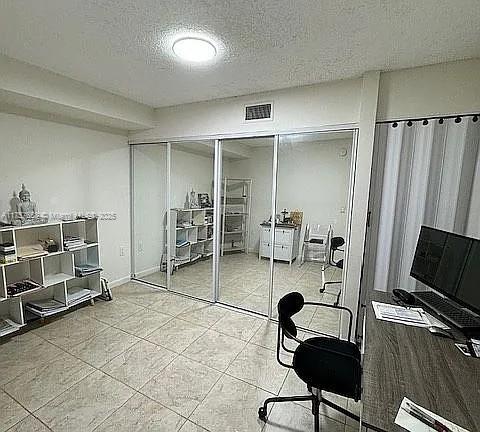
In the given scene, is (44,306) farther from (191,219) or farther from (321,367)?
(321,367)

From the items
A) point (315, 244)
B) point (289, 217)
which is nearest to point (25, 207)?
point (289, 217)

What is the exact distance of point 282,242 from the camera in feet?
11.2

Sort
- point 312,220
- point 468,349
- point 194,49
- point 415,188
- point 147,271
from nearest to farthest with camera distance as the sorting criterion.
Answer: point 468,349
point 194,49
point 415,188
point 312,220
point 147,271

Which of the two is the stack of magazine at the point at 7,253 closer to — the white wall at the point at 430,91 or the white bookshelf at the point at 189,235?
the white bookshelf at the point at 189,235

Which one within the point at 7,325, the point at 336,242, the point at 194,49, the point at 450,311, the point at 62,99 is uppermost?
the point at 194,49

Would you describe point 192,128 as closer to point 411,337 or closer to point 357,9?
point 357,9

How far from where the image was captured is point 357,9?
1551 millimetres

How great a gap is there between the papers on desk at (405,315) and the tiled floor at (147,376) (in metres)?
0.78

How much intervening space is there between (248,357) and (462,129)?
2.62 m

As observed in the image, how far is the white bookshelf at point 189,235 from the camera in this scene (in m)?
3.99

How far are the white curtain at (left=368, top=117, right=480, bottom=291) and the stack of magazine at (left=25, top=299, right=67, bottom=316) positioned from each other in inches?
130

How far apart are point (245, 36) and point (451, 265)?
80.2 inches

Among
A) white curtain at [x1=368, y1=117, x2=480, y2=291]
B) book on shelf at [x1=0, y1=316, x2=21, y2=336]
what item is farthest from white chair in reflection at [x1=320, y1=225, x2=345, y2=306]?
book on shelf at [x1=0, y1=316, x2=21, y2=336]

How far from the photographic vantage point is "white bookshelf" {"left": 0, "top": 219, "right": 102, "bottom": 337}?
266 centimetres
